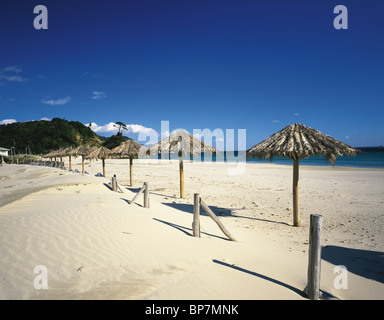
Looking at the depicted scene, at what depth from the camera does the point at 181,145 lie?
10492mm

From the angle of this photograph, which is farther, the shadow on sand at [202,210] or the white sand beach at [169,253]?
the shadow on sand at [202,210]

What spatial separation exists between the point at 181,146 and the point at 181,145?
6 centimetres

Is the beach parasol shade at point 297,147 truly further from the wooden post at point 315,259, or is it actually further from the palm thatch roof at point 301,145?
the wooden post at point 315,259

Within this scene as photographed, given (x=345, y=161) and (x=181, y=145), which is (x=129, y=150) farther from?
(x=345, y=161)

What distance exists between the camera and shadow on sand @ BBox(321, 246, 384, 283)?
3918 mm

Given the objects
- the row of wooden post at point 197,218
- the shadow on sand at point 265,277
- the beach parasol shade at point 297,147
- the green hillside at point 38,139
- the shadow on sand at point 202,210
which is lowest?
the shadow on sand at point 202,210

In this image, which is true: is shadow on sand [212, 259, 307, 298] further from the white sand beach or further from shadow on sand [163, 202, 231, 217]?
shadow on sand [163, 202, 231, 217]

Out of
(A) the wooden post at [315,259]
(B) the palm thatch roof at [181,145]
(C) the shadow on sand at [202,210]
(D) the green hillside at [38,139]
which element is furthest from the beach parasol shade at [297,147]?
(D) the green hillside at [38,139]

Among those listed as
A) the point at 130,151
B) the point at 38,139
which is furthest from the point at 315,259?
the point at 38,139

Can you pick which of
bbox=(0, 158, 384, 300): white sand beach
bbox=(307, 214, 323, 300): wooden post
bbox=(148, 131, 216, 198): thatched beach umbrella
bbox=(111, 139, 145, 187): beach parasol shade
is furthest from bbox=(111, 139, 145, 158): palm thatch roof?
bbox=(307, 214, 323, 300): wooden post

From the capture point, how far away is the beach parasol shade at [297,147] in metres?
6.22

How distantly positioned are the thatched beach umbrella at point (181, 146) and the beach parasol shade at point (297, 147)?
13.7 ft

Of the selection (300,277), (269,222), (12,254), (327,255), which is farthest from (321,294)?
(12,254)

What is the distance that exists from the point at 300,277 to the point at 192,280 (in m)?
1.99
